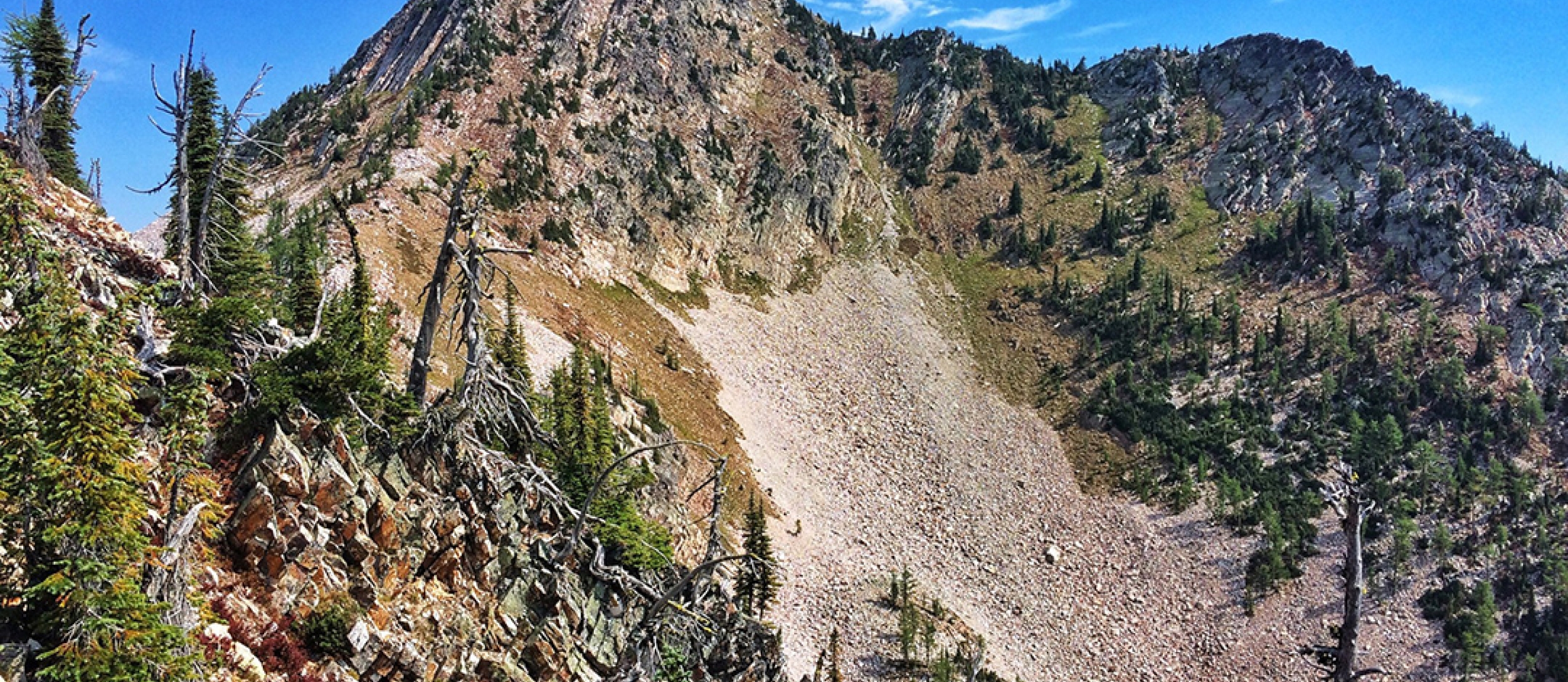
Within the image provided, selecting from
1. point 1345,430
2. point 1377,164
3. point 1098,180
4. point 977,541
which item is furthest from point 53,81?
point 1377,164

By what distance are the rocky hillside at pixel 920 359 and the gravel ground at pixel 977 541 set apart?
12.7 inches

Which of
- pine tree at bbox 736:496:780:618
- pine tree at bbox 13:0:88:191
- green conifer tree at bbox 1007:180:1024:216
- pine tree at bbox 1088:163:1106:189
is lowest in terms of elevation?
pine tree at bbox 736:496:780:618

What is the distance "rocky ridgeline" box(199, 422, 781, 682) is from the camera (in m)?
14.1

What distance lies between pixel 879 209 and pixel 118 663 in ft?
378

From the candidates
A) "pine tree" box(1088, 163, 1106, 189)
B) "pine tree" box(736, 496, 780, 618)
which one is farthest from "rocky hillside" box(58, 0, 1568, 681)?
"pine tree" box(736, 496, 780, 618)

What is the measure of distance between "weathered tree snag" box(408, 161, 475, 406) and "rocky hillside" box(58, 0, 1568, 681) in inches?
17.3

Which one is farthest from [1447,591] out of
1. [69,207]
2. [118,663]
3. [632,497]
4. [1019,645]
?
[69,207]

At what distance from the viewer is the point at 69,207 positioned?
22688 millimetres

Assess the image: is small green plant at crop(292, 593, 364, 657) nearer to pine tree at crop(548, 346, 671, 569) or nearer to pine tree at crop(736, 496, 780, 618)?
pine tree at crop(548, 346, 671, 569)

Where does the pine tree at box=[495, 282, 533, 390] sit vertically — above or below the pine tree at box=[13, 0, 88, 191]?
below

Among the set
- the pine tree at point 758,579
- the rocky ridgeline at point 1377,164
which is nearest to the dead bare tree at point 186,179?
the pine tree at point 758,579

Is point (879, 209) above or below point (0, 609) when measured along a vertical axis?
above

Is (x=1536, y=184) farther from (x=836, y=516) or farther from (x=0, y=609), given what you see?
(x=0, y=609)

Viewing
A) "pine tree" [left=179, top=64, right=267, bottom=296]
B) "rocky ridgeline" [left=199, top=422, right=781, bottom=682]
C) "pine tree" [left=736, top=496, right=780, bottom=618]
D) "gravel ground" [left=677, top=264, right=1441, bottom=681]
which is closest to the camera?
"rocky ridgeline" [left=199, top=422, right=781, bottom=682]
